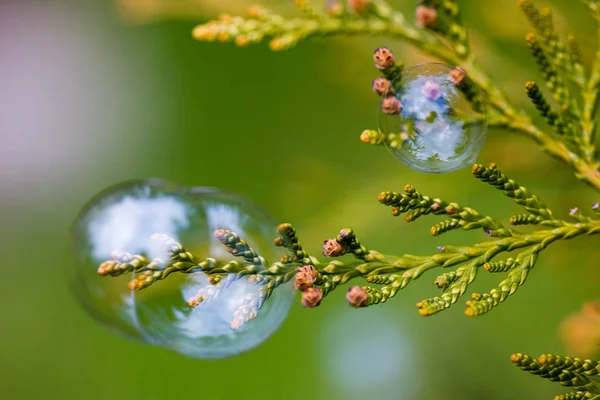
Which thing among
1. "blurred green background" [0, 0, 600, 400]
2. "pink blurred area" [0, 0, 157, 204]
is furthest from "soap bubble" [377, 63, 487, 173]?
"pink blurred area" [0, 0, 157, 204]

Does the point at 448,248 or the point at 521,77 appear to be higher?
the point at 521,77

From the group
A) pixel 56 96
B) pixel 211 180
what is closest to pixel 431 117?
pixel 211 180

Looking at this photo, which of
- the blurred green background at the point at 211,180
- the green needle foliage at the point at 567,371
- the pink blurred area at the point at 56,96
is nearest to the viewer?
the green needle foliage at the point at 567,371

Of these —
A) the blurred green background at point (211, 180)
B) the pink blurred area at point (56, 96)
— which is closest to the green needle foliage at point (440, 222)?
the blurred green background at point (211, 180)

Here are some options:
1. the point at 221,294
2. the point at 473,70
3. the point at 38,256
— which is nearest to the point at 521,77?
the point at 473,70

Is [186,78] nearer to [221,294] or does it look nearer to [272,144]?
[272,144]

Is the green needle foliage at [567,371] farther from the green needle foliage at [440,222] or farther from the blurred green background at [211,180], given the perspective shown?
the blurred green background at [211,180]
